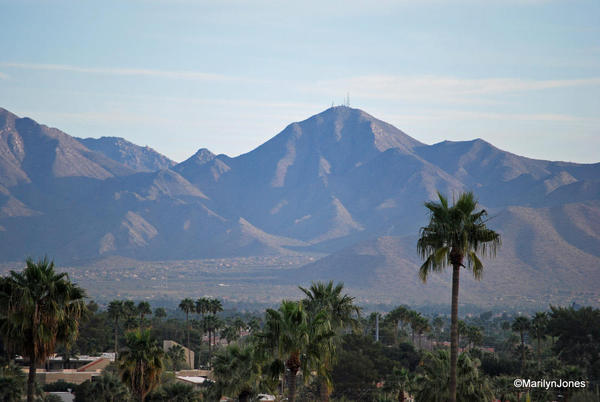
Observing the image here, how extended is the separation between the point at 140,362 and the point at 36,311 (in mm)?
9514

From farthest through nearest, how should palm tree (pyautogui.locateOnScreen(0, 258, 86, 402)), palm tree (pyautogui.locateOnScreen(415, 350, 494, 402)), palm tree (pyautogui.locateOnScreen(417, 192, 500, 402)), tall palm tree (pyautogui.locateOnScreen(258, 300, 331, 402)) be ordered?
palm tree (pyautogui.locateOnScreen(415, 350, 494, 402)) < palm tree (pyautogui.locateOnScreen(0, 258, 86, 402)) < tall palm tree (pyautogui.locateOnScreen(258, 300, 331, 402)) < palm tree (pyautogui.locateOnScreen(417, 192, 500, 402))

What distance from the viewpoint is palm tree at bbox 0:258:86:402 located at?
34156 mm

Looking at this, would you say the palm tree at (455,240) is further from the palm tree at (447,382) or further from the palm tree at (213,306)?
the palm tree at (213,306)

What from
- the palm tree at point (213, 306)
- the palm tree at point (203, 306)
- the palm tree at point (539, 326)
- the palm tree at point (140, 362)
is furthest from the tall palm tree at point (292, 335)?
the palm tree at point (203, 306)

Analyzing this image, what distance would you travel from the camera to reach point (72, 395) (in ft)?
231

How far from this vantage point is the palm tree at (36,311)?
34.2m

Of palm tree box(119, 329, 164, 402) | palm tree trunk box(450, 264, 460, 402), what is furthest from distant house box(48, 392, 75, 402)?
palm tree trunk box(450, 264, 460, 402)

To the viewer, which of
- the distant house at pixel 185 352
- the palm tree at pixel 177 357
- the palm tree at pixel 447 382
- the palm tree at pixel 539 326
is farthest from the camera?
the palm tree at pixel 539 326

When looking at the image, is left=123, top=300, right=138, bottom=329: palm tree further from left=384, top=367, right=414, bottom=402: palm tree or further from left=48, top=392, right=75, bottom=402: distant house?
left=384, top=367, right=414, bottom=402: palm tree

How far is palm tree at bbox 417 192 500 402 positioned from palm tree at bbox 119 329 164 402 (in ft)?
53.2

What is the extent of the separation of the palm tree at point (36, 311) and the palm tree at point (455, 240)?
14763 mm

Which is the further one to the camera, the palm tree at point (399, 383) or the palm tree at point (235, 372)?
the palm tree at point (399, 383)

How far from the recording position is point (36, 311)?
3419cm

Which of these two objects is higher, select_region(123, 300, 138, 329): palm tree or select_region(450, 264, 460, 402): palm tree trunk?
select_region(450, 264, 460, 402): palm tree trunk
